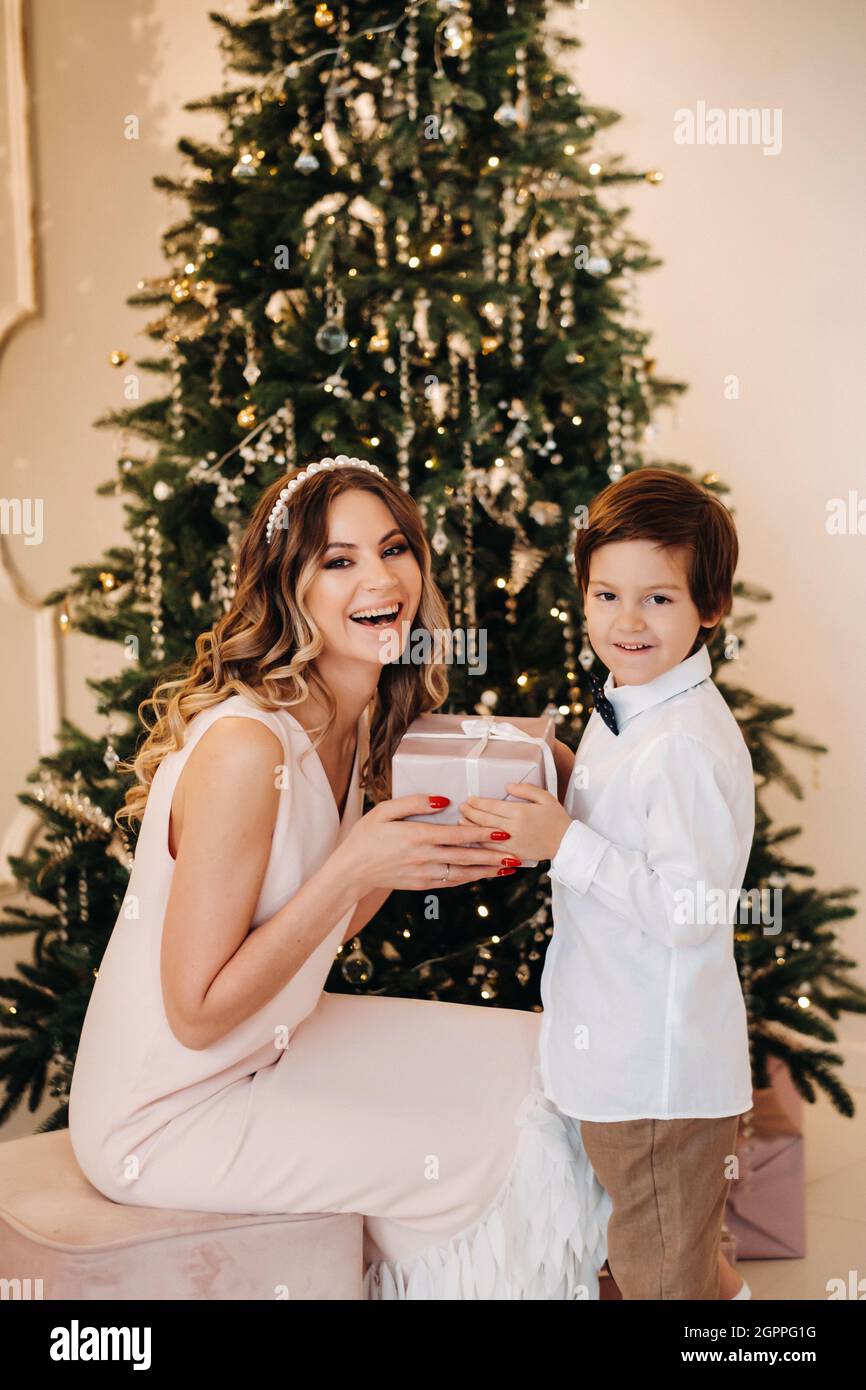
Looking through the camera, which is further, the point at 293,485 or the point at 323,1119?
the point at 293,485

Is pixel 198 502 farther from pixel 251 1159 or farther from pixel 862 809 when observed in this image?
pixel 862 809

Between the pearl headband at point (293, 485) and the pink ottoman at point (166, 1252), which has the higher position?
the pearl headband at point (293, 485)

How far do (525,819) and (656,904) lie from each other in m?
0.21

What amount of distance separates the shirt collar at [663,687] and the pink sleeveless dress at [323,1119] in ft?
1.57

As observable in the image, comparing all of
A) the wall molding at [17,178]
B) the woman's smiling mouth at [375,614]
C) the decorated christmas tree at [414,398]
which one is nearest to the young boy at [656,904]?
the woman's smiling mouth at [375,614]

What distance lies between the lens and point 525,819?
1642mm

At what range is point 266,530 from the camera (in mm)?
1902

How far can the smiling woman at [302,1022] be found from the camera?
1.67m

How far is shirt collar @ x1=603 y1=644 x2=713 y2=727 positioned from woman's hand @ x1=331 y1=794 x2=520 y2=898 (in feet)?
0.96

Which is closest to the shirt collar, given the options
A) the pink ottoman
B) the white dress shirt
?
the white dress shirt

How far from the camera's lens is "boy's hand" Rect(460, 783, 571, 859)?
164cm

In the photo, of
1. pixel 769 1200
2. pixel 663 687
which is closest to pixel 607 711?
pixel 663 687

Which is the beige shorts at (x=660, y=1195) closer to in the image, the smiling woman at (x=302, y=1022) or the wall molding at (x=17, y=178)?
the smiling woman at (x=302, y=1022)

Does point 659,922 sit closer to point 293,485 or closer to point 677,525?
point 677,525
